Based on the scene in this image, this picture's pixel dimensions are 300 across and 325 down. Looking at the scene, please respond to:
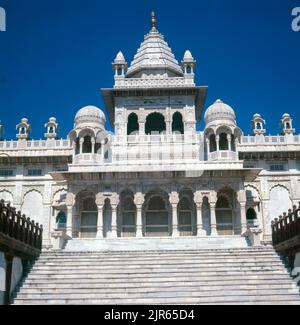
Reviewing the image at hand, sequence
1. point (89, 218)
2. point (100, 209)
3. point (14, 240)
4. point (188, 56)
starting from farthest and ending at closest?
point (188, 56) < point (89, 218) < point (100, 209) < point (14, 240)

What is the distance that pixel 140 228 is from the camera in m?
28.6

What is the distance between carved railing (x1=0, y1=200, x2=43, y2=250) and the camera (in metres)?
→ 19.1

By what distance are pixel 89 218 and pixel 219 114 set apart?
11.9 metres

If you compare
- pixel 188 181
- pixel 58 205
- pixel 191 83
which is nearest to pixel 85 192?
pixel 58 205

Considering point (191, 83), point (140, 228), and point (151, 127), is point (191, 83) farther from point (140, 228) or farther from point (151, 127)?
point (140, 228)

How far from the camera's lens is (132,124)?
35.1m

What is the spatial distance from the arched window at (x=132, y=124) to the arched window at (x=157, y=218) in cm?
657

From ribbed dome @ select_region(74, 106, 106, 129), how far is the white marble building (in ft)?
0.27

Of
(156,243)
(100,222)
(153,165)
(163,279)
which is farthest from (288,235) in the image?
(100,222)

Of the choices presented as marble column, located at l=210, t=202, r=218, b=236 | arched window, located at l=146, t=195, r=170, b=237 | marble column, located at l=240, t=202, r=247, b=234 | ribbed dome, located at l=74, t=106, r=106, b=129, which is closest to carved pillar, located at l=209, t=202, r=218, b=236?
marble column, located at l=210, t=202, r=218, b=236

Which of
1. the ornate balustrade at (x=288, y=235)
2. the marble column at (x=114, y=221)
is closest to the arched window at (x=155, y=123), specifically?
the marble column at (x=114, y=221)

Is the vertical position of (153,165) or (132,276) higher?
(153,165)

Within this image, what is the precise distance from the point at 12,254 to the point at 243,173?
15846 mm

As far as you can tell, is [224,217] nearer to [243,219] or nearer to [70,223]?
[243,219]
